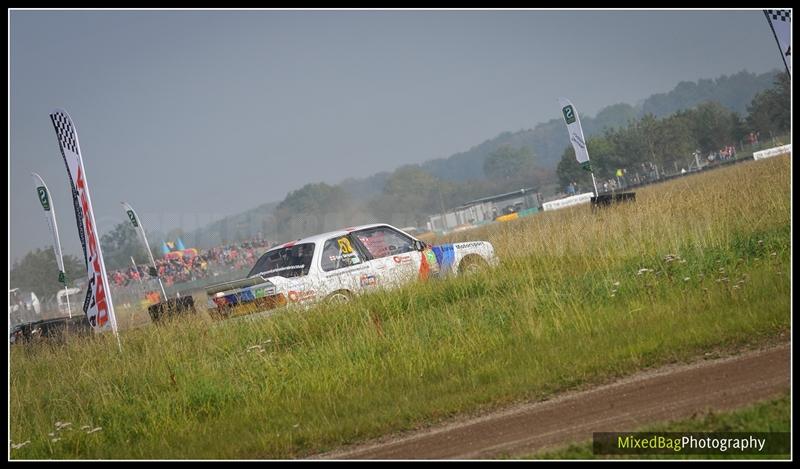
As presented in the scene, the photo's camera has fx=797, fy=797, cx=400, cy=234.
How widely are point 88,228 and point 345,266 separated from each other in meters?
3.87

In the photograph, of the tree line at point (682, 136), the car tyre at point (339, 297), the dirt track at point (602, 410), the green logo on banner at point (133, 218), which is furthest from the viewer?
the tree line at point (682, 136)

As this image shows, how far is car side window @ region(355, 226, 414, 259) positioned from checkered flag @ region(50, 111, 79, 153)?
4.60 m

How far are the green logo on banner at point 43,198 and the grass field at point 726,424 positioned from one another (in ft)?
79.9

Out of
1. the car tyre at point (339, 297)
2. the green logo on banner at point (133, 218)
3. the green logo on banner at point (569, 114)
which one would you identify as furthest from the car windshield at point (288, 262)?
the green logo on banner at point (133, 218)

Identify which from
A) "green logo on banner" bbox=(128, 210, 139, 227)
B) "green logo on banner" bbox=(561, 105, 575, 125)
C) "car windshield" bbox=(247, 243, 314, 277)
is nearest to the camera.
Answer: "car windshield" bbox=(247, 243, 314, 277)

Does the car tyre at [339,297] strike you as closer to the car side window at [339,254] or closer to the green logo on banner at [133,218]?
the car side window at [339,254]

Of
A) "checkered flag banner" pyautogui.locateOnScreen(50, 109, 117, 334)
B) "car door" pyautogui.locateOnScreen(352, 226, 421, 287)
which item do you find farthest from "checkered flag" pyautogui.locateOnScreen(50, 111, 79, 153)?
"car door" pyautogui.locateOnScreen(352, 226, 421, 287)

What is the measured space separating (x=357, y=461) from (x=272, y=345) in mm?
4408

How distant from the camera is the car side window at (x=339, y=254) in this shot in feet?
41.1

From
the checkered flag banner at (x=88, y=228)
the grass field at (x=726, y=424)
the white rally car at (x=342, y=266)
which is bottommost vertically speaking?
the grass field at (x=726, y=424)

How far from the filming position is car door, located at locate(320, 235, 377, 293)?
40.6 ft

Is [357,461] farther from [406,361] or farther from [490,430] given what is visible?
[406,361]

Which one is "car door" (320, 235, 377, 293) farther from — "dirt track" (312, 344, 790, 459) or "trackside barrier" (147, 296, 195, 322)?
"dirt track" (312, 344, 790, 459)

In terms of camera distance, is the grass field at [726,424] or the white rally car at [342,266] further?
the white rally car at [342,266]
